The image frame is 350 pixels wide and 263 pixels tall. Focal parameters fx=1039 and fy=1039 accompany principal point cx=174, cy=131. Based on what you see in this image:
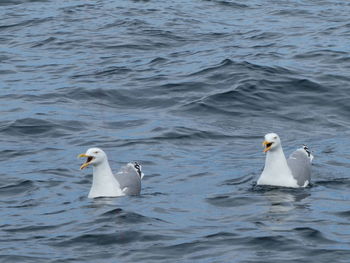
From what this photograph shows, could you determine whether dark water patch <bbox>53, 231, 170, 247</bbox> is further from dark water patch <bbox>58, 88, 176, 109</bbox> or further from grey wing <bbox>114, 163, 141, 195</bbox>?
dark water patch <bbox>58, 88, 176, 109</bbox>

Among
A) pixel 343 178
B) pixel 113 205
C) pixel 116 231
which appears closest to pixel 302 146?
pixel 343 178

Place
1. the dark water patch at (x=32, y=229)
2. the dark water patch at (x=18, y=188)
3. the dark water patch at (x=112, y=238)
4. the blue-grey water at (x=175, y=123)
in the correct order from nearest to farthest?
the dark water patch at (x=112, y=238), the blue-grey water at (x=175, y=123), the dark water patch at (x=32, y=229), the dark water patch at (x=18, y=188)

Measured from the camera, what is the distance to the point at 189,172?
16.9 m

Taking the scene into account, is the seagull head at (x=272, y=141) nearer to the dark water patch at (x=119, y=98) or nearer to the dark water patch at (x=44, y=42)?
the dark water patch at (x=119, y=98)

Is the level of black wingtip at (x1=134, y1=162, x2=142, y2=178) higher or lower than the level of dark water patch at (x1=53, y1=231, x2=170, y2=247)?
lower

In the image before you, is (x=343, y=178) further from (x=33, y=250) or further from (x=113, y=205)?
(x=33, y=250)

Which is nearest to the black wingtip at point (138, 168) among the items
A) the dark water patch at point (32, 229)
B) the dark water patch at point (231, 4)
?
the dark water patch at point (32, 229)

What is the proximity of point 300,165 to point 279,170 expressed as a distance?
432mm

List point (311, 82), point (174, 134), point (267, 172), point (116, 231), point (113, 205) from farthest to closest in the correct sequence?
point (311, 82), point (174, 134), point (267, 172), point (113, 205), point (116, 231)

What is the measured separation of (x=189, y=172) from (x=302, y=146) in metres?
2.05

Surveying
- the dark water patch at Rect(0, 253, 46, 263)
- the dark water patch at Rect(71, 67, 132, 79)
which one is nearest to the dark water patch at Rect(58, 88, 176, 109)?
the dark water patch at Rect(71, 67, 132, 79)

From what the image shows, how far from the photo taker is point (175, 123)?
785 inches

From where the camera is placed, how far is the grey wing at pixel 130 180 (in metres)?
15.8

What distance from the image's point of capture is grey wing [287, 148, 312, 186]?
53.3ft
